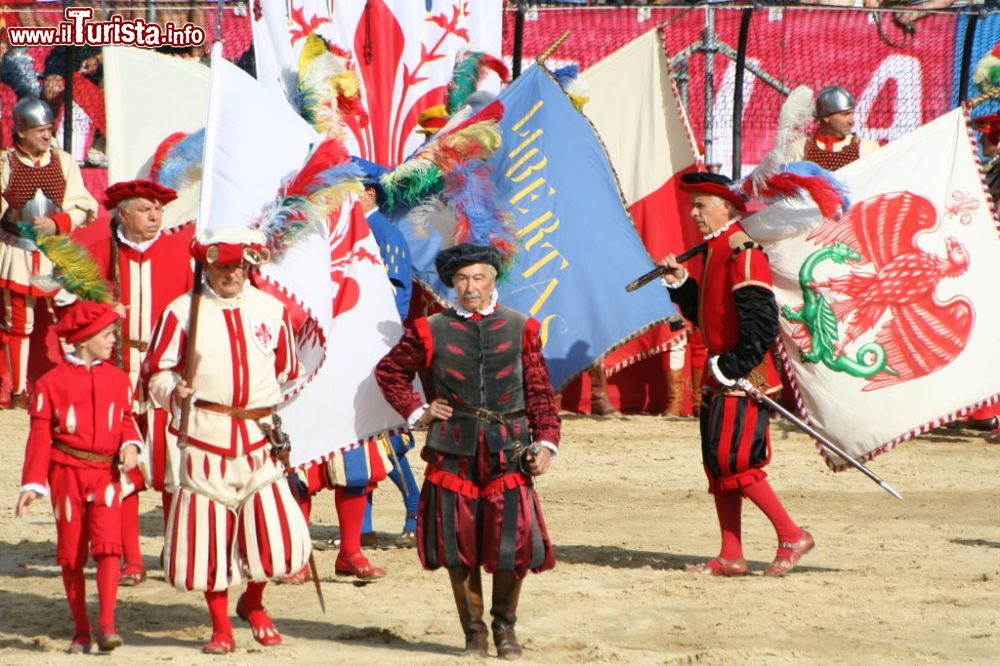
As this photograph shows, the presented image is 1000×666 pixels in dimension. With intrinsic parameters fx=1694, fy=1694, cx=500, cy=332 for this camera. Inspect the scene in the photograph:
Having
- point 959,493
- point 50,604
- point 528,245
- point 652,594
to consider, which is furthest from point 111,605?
point 959,493

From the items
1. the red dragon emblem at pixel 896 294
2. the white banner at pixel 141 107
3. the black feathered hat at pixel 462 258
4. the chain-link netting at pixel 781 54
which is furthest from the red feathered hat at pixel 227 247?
the chain-link netting at pixel 781 54

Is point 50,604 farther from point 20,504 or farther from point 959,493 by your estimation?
point 959,493

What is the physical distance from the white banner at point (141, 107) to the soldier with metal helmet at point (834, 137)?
432 centimetres

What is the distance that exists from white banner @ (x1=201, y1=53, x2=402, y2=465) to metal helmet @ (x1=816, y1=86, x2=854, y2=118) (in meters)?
5.21

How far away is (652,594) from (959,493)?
344 centimetres

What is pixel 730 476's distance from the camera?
7402mm

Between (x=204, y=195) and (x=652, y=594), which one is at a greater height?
(x=204, y=195)

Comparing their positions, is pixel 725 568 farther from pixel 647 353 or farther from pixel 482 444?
pixel 647 353

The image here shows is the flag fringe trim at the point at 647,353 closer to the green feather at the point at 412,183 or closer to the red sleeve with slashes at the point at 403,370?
the green feather at the point at 412,183

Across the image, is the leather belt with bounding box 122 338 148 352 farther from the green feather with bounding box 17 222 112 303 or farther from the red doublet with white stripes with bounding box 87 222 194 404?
the green feather with bounding box 17 222 112 303

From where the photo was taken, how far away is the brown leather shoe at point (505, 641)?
236 inches

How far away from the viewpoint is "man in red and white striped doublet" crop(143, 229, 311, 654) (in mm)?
5922

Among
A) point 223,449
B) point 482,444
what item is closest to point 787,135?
point 482,444

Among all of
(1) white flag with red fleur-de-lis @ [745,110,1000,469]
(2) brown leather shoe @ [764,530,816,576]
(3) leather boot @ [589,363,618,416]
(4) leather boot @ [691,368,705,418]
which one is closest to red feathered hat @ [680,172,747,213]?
(1) white flag with red fleur-de-lis @ [745,110,1000,469]
